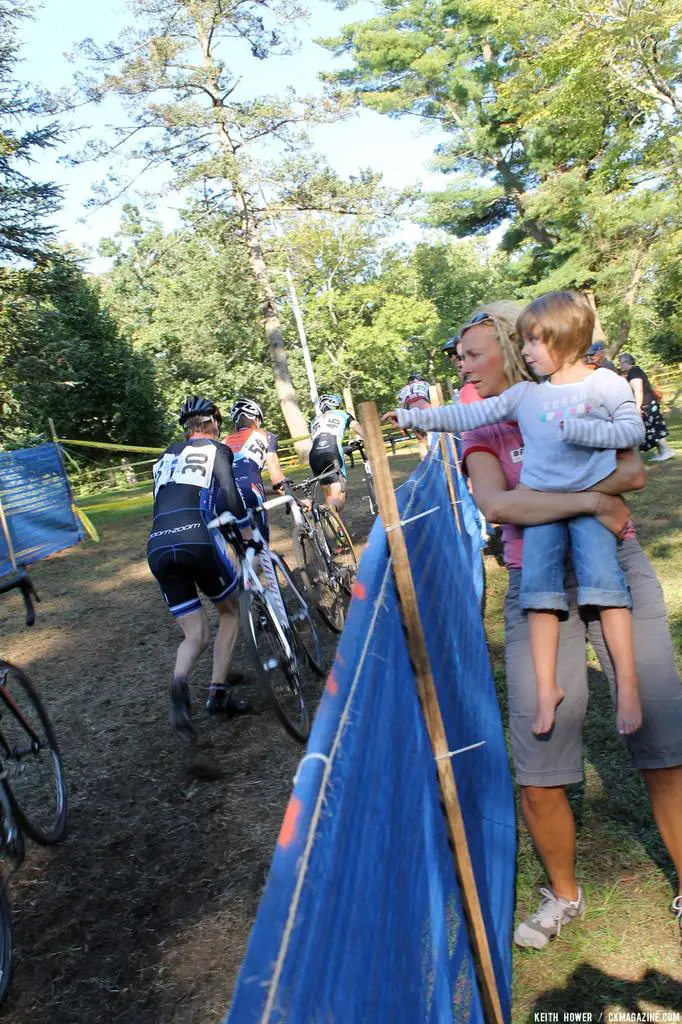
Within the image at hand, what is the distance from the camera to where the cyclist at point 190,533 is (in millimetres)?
4898

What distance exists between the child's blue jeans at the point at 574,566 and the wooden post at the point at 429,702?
54 cm

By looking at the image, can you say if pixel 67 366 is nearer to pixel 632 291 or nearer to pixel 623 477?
pixel 632 291

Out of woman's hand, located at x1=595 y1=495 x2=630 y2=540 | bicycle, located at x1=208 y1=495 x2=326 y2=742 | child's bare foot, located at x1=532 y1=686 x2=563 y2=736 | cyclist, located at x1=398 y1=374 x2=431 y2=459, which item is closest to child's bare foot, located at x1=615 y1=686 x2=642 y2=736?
child's bare foot, located at x1=532 y1=686 x2=563 y2=736

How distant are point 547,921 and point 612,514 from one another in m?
1.41

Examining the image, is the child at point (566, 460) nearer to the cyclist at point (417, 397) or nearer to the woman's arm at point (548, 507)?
the woman's arm at point (548, 507)

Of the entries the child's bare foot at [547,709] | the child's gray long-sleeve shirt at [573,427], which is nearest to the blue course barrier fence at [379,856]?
the child's bare foot at [547,709]

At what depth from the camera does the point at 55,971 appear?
3299 mm

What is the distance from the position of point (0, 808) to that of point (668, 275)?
21.6m

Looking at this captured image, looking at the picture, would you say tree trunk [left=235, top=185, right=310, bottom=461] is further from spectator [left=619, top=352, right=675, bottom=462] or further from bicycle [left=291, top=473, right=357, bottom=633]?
A: bicycle [left=291, top=473, right=357, bottom=633]

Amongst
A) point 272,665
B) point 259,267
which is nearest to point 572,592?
point 272,665

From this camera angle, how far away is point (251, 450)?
659 centimetres

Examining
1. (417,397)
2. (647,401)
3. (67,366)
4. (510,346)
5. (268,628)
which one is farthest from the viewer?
(67,366)

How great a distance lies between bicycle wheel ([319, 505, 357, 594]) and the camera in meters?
7.31

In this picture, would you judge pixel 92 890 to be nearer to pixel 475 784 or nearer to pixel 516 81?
pixel 475 784
